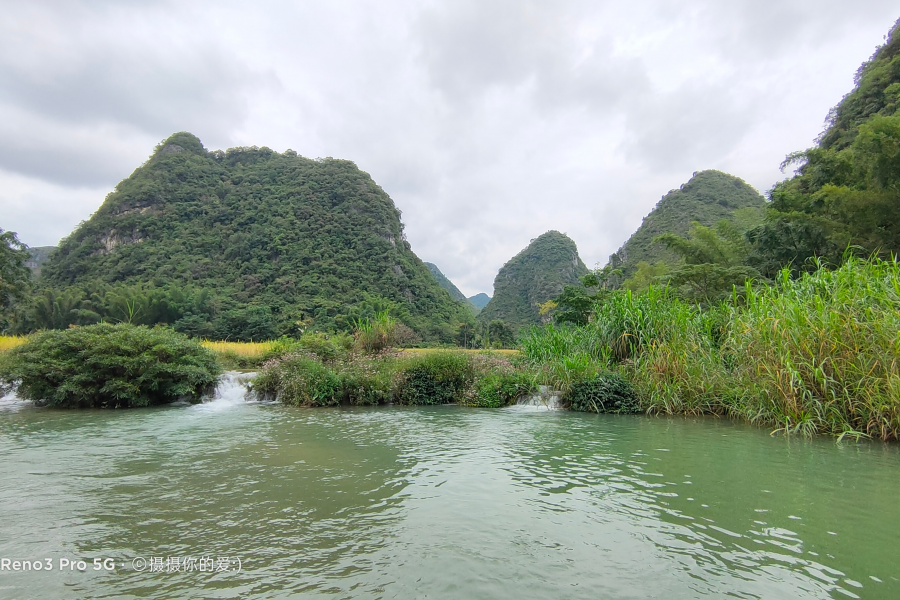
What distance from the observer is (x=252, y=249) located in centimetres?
5697

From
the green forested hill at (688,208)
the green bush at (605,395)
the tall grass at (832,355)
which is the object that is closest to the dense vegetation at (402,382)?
the green bush at (605,395)

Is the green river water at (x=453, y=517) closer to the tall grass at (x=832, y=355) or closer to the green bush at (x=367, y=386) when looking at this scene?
the tall grass at (x=832, y=355)

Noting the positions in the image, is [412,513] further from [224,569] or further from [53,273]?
[53,273]

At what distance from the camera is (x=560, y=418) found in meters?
9.41

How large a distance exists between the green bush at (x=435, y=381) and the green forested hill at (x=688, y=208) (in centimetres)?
3828

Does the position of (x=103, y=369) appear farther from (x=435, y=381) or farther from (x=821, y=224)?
(x=821, y=224)

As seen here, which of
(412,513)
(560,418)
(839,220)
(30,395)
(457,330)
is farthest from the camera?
(457,330)

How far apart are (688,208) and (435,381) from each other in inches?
2163

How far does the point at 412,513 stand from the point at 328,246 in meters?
59.2

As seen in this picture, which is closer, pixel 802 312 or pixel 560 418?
pixel 802 312

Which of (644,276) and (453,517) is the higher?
(644,276)

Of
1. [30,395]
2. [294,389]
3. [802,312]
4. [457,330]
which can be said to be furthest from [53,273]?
[802,312]

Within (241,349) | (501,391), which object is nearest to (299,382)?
(501,391)

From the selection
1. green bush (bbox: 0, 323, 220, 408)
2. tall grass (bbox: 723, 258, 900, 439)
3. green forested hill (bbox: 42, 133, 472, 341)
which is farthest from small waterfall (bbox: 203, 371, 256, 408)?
green forested hill (bbox: 42, 133, 472, 341)
